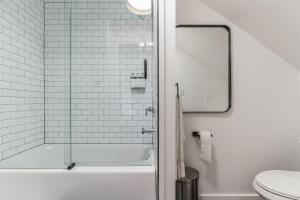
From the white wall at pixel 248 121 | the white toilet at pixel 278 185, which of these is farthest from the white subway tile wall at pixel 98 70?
the white toilet at pixel 278 185

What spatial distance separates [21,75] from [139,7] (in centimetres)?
124

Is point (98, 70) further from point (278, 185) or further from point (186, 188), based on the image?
point (278, 185)

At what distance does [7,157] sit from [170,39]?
155 cm

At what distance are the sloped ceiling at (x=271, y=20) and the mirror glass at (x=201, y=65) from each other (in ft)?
0.66

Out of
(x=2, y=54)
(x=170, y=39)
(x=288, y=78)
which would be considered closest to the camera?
(x=170, y=39)

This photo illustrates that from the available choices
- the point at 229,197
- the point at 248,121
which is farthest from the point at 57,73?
the point at 229,197

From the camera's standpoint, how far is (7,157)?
1600 mm

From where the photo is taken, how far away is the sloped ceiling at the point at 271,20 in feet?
5.09

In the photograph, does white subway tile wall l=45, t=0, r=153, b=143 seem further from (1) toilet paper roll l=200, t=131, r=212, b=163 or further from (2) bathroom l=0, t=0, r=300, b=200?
(1) toilet paper roll l=200, t=131, r=212, b=163

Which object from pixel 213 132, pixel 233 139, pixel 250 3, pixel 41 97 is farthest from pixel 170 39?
pixel 41 97

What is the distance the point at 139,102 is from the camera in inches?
83.6

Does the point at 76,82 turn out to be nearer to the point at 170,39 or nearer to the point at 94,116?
the point at 94,116

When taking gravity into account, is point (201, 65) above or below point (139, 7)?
below

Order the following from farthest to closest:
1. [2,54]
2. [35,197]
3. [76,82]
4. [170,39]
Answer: [76,82]
[2,54]
[35,197]
[170,39]
